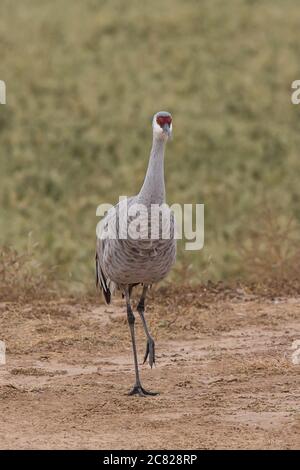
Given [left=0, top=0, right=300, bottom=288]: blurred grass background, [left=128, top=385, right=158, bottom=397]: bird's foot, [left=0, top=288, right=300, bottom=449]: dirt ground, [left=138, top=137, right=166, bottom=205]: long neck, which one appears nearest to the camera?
[left=0, top=288, right=300, bottom=449]: dirt ground

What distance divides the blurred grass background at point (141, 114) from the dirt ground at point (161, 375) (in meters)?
1.72

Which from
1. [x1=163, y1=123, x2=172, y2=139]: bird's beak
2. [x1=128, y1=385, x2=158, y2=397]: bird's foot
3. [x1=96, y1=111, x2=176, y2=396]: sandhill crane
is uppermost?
[x1=163, y1=123, x2=172, y2=139]: bird's beak

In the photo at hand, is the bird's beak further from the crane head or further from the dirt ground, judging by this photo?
the dirt ground

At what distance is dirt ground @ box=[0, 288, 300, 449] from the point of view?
6867 mm

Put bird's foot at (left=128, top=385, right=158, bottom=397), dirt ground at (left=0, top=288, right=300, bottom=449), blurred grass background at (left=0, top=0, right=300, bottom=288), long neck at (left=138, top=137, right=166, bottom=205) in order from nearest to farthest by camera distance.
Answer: dirt ground at (left=0, top=288, right=300, bottom=449)
long neck at (left=138, top=137, right=166, bottom=205)
bird's foot at (left=128, top=385, right=158, bottom=397)
blurred grass background at (left=0, top=0, right=300, bottom=288)

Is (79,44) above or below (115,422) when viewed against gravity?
above

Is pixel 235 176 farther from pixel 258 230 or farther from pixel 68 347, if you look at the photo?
pixel 68 347

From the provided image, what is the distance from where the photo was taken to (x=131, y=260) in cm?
812

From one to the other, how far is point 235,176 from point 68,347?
36.8 feet

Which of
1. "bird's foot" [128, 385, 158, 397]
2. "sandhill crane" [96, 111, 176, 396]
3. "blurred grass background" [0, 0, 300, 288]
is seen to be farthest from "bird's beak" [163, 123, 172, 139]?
"blurred grass background" [0, 0, 300, 288]

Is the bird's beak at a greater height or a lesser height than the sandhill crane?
greater

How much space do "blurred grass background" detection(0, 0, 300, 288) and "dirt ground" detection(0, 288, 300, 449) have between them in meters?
1.72

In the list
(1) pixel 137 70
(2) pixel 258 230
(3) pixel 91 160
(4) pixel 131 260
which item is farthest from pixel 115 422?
(1) pixel 137 70
